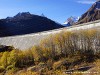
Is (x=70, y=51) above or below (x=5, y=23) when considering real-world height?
below

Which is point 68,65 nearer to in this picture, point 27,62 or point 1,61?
point 27,62

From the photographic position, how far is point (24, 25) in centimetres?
15638

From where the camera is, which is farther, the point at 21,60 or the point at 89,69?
the point at 21,60

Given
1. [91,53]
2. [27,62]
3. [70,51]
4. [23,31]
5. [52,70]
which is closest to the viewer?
[52,70]

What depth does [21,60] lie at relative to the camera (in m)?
65.5

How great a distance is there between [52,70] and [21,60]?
55.8ft

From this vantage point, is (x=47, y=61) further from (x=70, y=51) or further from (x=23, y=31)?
(x=23, y=31)

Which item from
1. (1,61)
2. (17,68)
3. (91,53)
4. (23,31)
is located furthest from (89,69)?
(23,31)

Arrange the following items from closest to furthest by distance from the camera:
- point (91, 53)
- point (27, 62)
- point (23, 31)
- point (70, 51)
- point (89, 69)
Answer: point (89, 69), point (91, 53), point (70, 51), point (27, 62), point (23, 31)

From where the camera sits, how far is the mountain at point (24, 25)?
495 ft

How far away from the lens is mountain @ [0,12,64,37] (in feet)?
495

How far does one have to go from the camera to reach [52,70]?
50.1 metres

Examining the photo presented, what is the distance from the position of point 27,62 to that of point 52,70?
15.5 m

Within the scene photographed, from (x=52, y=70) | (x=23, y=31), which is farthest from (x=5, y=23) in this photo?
(x=52, y=70)
